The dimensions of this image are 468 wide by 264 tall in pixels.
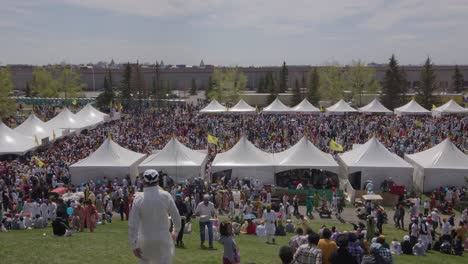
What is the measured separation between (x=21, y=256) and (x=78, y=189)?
10.6m

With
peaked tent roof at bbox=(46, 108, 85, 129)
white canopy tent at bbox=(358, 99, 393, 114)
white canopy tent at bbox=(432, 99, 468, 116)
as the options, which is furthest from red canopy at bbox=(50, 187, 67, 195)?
white canopy tent at bbox=(432, 99, 468, 116)

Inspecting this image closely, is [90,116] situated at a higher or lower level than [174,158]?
higher

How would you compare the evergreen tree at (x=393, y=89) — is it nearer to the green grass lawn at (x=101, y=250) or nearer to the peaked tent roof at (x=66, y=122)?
the peaked tent roof at (x=66, y=122)

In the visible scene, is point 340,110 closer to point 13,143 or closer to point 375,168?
point 375,168

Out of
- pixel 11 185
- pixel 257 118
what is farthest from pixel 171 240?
pixel 257 118

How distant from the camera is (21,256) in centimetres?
820

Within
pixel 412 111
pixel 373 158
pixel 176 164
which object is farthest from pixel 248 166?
pixel 412 111

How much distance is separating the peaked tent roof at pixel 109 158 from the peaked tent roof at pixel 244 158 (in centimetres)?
392

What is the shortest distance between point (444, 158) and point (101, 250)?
16.7m

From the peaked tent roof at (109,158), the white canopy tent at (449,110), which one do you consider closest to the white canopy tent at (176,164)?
the peaked tent roof at (109,158)

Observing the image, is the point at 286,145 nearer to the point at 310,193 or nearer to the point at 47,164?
the point at 310,193

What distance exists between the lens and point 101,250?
357 inches

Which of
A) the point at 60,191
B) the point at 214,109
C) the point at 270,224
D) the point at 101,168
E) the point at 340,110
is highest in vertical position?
the point at 340,110

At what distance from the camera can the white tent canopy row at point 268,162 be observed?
20219 mm
